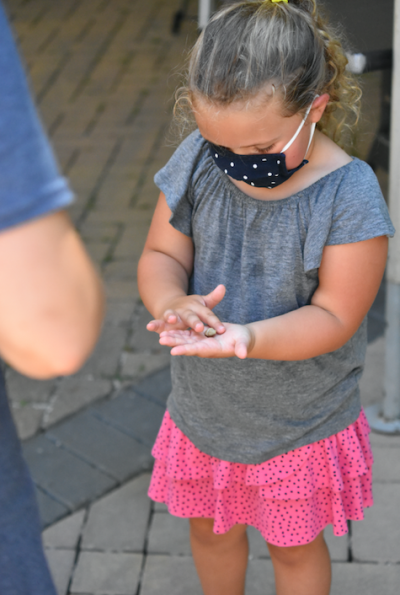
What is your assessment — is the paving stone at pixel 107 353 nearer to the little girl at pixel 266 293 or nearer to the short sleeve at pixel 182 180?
the little girl at pixel 266 293

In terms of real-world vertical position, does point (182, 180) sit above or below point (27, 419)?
above

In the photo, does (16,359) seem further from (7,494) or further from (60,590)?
(60,590)

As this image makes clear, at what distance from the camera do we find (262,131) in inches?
52.3

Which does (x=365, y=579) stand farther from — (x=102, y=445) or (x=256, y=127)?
(x=256, y=127)

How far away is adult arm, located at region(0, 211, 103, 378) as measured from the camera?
0.68 metres

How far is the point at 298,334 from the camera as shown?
140 centimetres

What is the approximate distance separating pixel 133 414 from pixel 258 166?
152 cm

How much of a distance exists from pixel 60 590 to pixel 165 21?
5.80m

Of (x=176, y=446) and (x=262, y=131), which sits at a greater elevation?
(x=262, y=131)

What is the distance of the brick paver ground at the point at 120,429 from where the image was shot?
2061mm

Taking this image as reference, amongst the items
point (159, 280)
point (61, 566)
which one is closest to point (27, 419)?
point (61, 566)

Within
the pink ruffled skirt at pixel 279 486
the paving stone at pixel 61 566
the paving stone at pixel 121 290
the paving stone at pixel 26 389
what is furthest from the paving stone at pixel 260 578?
the paving stone at pixel 121 290

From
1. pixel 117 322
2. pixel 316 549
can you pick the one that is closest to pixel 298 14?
pixel 316 549

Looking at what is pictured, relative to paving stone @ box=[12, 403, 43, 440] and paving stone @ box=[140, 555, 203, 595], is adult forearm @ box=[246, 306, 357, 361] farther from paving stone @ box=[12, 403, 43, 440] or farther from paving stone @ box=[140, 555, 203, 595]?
paving stone @ box=[12, 403, 43, 440]
